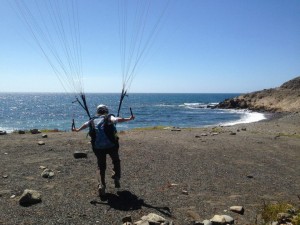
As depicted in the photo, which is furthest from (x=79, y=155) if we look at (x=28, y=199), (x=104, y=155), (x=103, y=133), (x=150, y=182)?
(x=28, y=199)

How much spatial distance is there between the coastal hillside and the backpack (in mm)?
69467

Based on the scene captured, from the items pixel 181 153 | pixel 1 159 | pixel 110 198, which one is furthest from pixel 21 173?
pixel 181 153

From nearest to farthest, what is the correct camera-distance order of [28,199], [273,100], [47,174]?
[28,199]
[47,174]
[273,100]

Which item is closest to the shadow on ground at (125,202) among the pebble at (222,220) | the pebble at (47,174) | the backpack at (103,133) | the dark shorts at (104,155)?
the dark shorts at (104,155)

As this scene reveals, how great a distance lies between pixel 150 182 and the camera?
39.1 ft

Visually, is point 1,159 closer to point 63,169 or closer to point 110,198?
point 63,169

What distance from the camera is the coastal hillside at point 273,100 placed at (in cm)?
8062

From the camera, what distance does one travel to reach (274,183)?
12.7 m

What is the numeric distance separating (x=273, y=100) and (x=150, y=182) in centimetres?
8493

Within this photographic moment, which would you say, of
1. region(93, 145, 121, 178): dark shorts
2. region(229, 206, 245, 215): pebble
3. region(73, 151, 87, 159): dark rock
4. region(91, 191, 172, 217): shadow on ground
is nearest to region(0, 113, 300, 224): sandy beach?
region(91, 191, 172, 217): shadow on ground

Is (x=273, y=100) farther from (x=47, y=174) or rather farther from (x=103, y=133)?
(x=103, y=133)

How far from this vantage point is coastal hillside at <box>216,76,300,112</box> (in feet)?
265

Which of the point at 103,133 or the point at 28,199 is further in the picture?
the point at 103,133

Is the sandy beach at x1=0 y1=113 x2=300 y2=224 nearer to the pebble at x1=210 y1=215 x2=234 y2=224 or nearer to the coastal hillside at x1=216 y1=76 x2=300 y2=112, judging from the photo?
the pebble at x1=210 y1=215 x2=234 y2=224
